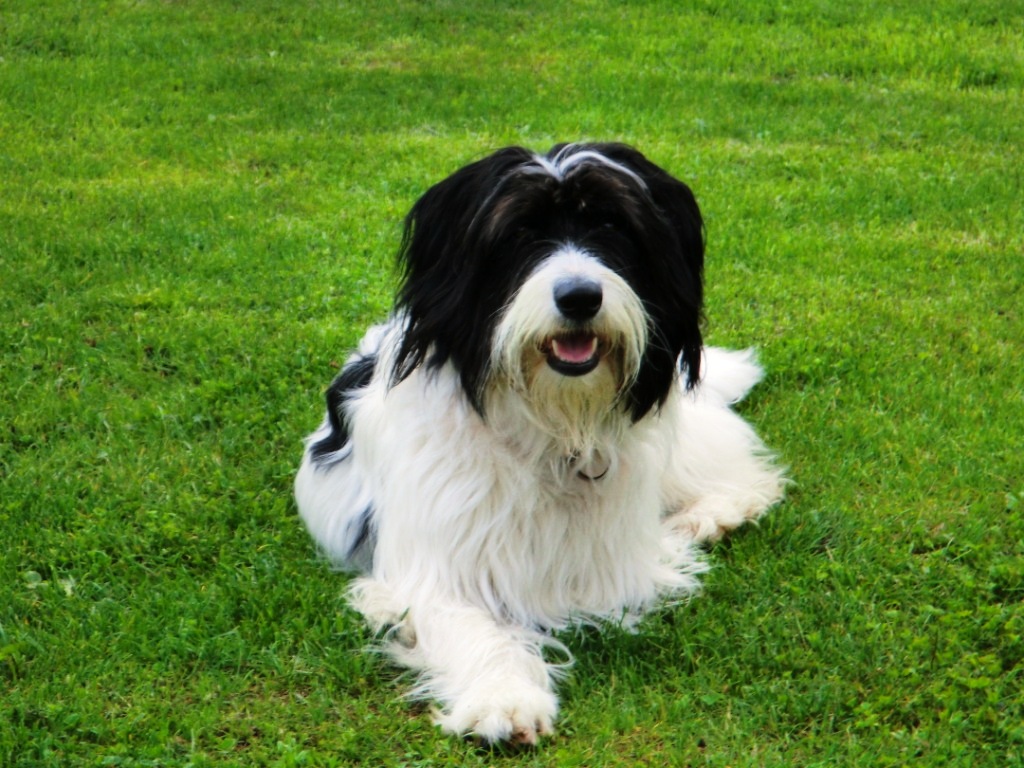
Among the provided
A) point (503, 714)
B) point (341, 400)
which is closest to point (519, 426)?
point (503, 714)

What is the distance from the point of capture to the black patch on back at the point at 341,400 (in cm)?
437

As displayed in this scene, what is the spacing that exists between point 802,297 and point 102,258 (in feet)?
11.6

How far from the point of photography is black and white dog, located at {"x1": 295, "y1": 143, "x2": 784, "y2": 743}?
3.40m

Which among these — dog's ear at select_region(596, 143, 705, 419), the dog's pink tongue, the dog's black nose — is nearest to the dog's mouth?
the dog's pink tongue

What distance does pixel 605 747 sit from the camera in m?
3.27

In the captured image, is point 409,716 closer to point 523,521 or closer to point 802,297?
point 523,521

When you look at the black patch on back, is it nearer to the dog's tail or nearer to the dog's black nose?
the dog's black nose

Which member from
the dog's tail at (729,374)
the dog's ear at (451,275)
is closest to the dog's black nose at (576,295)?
the dog's ear at (451,275)

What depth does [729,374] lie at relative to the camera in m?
5.26

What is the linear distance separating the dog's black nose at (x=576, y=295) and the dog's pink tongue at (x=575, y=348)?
114mm

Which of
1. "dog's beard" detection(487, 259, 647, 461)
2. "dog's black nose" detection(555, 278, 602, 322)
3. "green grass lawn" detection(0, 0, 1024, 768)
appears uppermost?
"dog's black nose" detection(555, 278, 602, 322)

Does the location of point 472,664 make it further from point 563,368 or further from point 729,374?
point 729,374

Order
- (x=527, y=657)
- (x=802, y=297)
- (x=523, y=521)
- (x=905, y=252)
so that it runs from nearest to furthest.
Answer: (x=527, y=657) < (x=523, y=521) < (x=802, y=297) < (x=905, y=252)

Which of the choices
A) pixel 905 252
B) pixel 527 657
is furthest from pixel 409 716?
pixel 905 252
